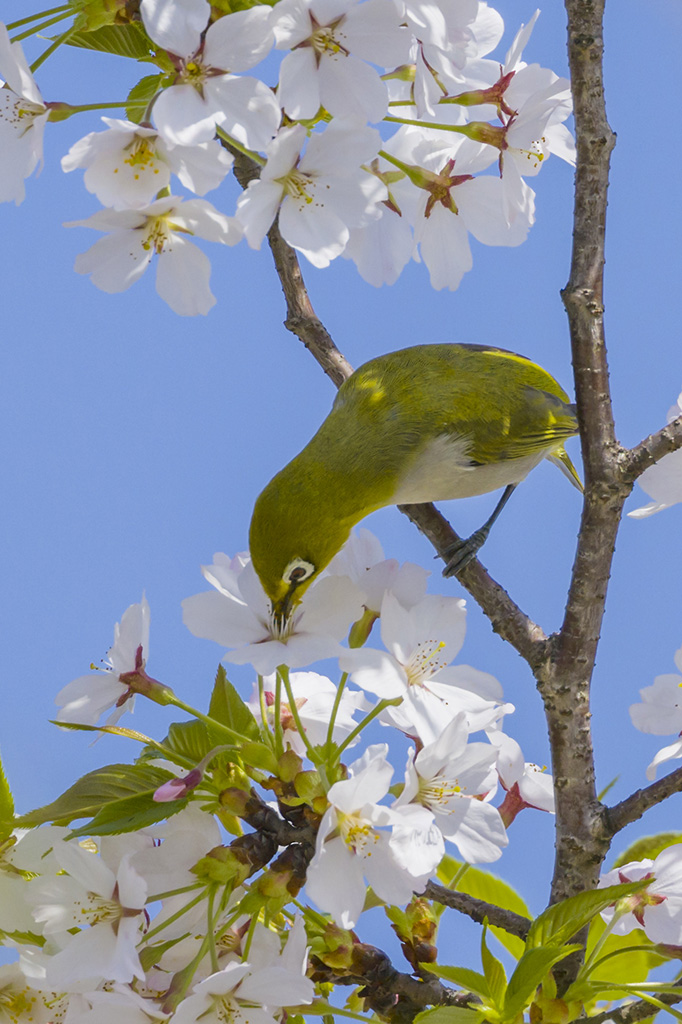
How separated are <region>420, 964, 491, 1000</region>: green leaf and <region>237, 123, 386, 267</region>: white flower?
0.95 m

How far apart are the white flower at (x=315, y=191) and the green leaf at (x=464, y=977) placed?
0.95 metres

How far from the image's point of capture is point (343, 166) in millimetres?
1294

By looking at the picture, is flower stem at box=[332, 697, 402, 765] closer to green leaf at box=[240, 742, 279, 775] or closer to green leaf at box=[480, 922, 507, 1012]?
green leaf at box=[240, 742, 279, 775]

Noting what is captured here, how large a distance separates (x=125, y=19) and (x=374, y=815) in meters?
1.17

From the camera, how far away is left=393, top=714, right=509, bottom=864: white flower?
49.8 inches

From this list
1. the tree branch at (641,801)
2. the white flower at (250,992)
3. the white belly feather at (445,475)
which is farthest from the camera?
the white belly feather at (445,475)

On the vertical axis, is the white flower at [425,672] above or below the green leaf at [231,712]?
above

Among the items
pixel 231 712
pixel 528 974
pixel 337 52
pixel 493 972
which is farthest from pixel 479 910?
pixel 337 52

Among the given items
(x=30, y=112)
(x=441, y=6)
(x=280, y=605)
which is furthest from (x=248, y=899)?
(x=441, y=6)

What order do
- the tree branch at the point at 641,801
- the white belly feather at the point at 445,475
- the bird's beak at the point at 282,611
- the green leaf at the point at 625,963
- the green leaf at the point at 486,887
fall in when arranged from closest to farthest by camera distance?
the bird's beak at the point at 282,611, the tree branch at the point at 641,801, the green leaf at the point at 625,963, the green leaf at the point at 486,887, the white belly feather at the point at 445,475

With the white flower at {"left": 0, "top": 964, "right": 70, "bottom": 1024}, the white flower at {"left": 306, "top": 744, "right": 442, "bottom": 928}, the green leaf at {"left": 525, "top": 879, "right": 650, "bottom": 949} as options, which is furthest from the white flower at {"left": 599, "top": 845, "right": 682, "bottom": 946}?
the white flower at {"left": 0, "top": 964, "right": 70, "bottom": 1024}

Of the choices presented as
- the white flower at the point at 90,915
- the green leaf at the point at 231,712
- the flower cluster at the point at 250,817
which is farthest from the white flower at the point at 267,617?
the white flower at the point at 90,915

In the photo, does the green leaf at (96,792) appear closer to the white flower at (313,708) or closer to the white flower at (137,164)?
the white flower at (313,708)

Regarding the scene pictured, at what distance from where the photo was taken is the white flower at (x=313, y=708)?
1527mm
